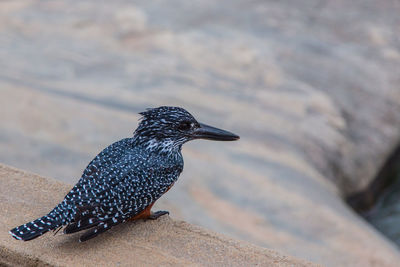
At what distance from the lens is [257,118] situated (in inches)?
300

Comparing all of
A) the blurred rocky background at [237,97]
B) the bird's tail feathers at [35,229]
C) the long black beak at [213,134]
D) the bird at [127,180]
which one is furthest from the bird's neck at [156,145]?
the blurred rocky background at [237,97]

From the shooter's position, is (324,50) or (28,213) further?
(324,50)

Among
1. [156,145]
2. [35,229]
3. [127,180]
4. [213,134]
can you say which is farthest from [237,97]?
[35,229]

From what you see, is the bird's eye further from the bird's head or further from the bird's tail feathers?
the bird's tail feathers

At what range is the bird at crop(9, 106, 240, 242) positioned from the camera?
2.61 m

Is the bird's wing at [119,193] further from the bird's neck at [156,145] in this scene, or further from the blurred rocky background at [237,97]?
the blurred rocky background at [237,97]

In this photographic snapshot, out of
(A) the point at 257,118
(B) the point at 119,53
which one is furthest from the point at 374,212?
(B) the point at 119,53

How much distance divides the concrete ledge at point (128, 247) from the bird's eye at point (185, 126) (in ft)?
1.47

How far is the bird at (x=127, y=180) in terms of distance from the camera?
8.55 ft

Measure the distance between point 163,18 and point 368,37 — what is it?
10.3 ft

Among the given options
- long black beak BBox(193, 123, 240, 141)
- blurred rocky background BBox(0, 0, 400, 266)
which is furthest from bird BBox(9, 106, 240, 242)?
blurred rocky background BBox(0, 0, 400, 266)

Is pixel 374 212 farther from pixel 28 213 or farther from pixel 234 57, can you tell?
pixel 28 213

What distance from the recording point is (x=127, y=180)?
2.82m

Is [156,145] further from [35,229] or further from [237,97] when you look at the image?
[237,97]
